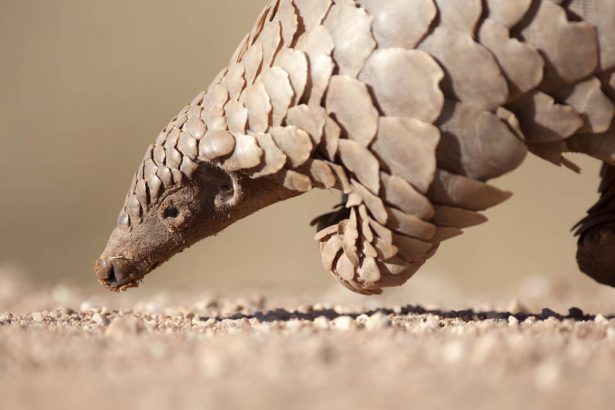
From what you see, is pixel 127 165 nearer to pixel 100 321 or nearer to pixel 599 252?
pixel 100 321

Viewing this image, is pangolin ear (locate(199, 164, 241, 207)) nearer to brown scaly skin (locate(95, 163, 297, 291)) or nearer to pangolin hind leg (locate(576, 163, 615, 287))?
brown scaly skin (locate(95, 163, 297, 291))

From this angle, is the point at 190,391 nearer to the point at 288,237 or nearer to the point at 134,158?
the point at 288,237

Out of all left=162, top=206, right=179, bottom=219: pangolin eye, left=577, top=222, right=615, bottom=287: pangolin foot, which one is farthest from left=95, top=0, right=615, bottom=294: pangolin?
left=577, top=222, right=615, bottom=287: pangolin foot

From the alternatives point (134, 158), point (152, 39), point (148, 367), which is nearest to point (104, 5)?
point (152, 39)

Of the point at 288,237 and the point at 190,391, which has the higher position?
the point at 288,237

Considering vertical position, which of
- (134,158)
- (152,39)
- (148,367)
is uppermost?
(152,39)

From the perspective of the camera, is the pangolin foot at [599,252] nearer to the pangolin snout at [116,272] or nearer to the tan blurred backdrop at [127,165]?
the pangolin snout at [116,272]

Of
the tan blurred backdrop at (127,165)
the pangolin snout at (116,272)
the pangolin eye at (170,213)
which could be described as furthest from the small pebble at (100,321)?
the tan blurred backdrop at (127,165)

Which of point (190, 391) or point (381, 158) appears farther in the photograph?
point (381, 158)
